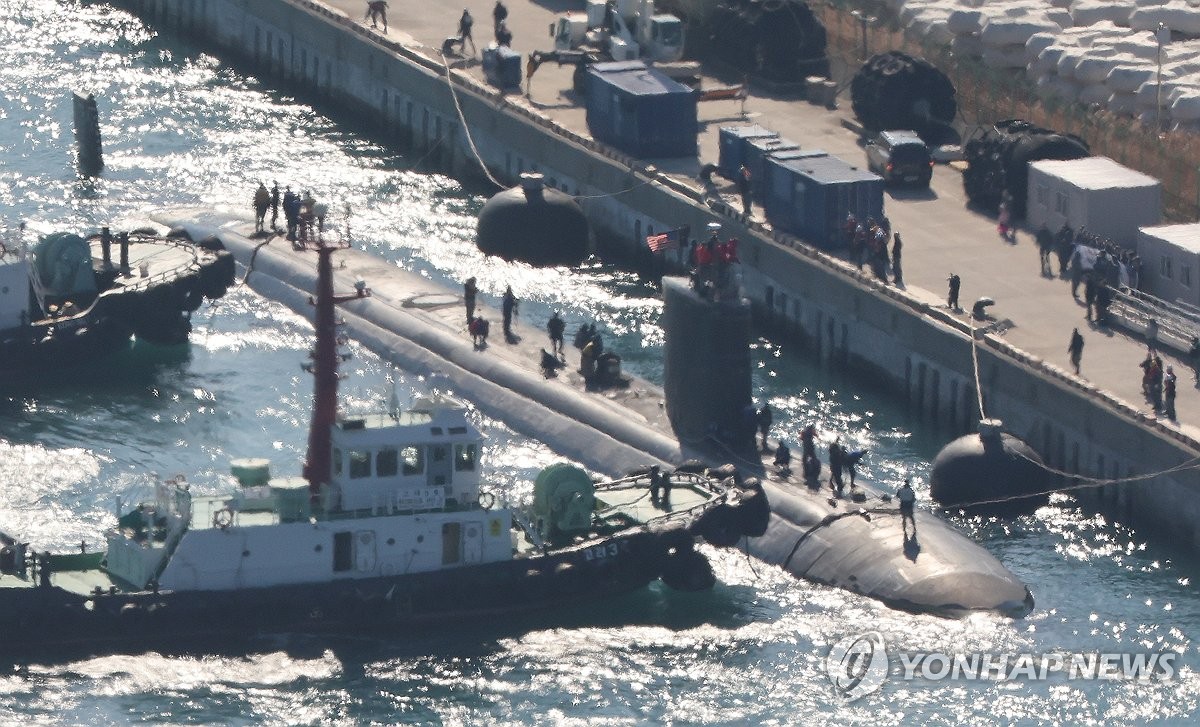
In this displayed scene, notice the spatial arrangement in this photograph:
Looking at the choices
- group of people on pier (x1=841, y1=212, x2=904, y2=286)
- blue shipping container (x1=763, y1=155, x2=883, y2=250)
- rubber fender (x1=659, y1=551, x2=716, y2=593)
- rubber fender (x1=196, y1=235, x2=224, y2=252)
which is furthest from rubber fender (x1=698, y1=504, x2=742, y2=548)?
rubber fender (x1=196, y1=235, x2=224, y2=252)

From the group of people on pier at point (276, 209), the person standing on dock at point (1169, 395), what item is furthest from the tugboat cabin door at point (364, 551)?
the group of people on pier at point (276, 209)

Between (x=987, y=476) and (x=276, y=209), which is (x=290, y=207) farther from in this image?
(x=987, y=476)

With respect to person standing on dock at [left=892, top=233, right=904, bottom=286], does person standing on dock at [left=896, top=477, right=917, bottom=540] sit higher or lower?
lower

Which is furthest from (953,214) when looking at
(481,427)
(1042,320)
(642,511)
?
(642,511)

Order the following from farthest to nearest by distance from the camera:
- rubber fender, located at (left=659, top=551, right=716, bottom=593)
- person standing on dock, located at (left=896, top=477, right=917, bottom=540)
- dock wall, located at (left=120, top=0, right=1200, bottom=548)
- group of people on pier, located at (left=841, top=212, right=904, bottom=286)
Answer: group of people on pier, located at (left=841, top=212, right=904, bottom=286)
dock wall, located at (left=120, top=0, right=1200, bottom=548)
person standing on dock, located at (left=896, top=477, right=917, bottom=540)
rubber fender, located at (left=659, top=551, right=716, bottom=593)

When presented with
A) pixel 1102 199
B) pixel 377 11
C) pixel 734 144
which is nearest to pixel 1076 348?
pixel 1102 199

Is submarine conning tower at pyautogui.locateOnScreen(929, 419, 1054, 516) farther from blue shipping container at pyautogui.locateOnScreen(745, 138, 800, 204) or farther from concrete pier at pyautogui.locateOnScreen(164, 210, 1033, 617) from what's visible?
blue shipping container at pyautogui.locateOnScreen(745, 138, 800, 204)

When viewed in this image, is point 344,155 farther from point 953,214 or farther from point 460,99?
point 953,214
